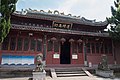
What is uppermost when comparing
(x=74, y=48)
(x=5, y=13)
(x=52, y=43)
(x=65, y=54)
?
(x=5, y=13)

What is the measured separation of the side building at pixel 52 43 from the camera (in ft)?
34.4

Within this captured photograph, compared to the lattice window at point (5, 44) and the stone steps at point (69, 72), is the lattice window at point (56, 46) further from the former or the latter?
the lattice window at point (5, 44)

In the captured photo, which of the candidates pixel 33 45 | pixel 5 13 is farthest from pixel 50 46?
pixel 5 13

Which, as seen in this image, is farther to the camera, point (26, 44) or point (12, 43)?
point (26, 44)

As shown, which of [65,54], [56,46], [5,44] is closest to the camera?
[5,44]

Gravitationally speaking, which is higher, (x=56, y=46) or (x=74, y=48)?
(x=56, y=46)

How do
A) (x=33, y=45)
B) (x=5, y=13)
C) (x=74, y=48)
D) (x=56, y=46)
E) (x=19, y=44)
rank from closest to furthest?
(x=5, y=13) → (x=19, y=44) → (x=33, y=45) → (x=56, y=46) → (x=74, y=48)

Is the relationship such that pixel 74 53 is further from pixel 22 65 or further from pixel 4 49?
pixel 4 49

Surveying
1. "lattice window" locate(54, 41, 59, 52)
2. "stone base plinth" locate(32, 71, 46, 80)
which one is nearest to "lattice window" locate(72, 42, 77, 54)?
"lattice window" locate(54, 41, 59, 52)

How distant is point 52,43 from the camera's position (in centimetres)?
1175

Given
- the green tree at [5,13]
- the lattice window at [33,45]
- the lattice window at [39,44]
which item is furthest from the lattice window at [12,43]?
the green tree at [5,13]

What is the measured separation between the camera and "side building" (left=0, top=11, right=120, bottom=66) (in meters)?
10.5

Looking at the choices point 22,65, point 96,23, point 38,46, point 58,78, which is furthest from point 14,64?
point 96,23

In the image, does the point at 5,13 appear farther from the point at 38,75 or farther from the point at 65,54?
the point at 65,54
